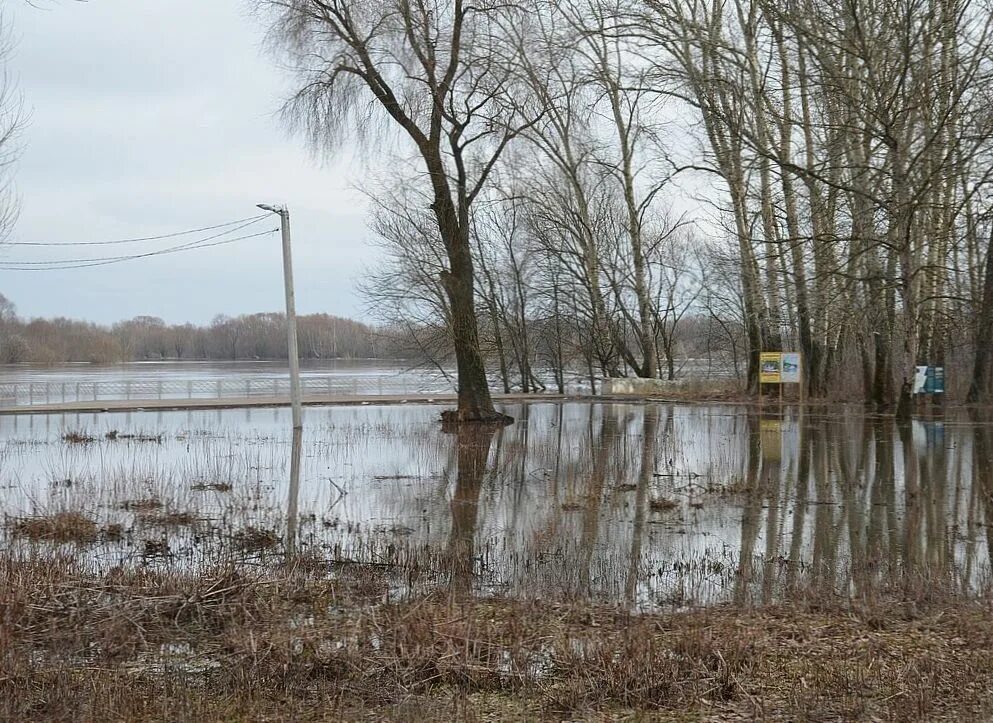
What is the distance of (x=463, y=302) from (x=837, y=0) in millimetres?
12613

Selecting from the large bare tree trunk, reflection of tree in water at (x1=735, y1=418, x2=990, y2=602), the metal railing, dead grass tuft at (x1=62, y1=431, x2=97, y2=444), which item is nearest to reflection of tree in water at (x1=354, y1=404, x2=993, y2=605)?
reflection of tree in water at (x1=735, y1=418, x2=990, y2=602)

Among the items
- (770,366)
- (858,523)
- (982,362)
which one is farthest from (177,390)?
(858,523)

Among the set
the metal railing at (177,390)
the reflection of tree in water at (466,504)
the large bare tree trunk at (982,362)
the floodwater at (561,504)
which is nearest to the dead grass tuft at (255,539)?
the floodwater at (561,504)

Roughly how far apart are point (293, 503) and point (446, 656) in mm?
7029

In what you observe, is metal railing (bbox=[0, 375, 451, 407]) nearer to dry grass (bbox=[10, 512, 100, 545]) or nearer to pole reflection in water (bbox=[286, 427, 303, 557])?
pole reflection in water (bbox=[286, 427, 303, 557])

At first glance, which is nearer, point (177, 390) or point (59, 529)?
point (59, 529)

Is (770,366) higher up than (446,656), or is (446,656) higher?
(770,366)

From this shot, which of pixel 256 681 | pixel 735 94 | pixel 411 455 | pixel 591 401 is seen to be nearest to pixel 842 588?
pixel 256 681

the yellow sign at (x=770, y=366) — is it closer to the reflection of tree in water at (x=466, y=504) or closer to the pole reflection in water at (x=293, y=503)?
the reflection of tree in water at (x=466, y=504)

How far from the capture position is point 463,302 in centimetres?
2623

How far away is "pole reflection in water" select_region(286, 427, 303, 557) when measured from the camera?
9.55 m

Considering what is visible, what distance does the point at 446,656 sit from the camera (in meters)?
5.61

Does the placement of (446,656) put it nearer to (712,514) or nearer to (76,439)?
(712,514)

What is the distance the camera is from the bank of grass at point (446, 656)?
16.4ft
